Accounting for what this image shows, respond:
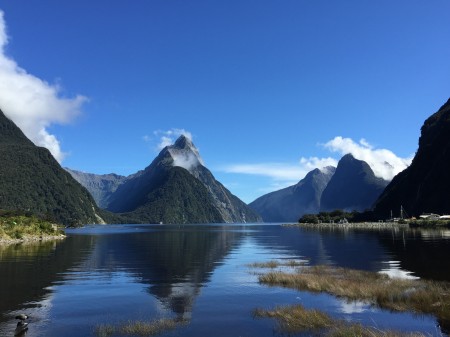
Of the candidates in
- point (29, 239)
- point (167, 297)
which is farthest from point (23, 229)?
point (167, 297)

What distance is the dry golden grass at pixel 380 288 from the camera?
1268 inches

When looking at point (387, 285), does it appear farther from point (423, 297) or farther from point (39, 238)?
point (39, 238)

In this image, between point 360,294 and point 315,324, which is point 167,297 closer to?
point 315,324

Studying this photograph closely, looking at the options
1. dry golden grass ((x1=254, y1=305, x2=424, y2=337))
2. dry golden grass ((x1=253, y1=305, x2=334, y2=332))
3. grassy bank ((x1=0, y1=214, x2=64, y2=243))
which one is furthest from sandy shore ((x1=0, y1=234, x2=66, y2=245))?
dry golden grass ((x1=254, y1=305, x2=424, y2=337))

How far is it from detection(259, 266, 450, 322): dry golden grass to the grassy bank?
9092 centimetres

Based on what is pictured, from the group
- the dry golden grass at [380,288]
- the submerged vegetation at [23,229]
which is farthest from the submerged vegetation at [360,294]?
the submerged vegetation at [23,229]

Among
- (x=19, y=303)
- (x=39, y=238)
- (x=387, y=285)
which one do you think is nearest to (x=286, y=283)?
(x=387, y=285)

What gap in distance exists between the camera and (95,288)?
45156 mm

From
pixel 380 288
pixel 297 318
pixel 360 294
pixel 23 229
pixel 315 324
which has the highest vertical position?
pixel 23 229

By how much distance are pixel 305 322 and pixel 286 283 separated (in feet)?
56.9

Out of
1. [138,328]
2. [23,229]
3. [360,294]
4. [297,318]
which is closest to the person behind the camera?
[138,328]

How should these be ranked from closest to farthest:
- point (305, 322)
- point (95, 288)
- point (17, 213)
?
point (305, 322) < point (95, 288) < point (17, 213)

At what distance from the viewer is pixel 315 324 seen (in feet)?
92.4

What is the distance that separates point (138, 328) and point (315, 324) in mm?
12390
